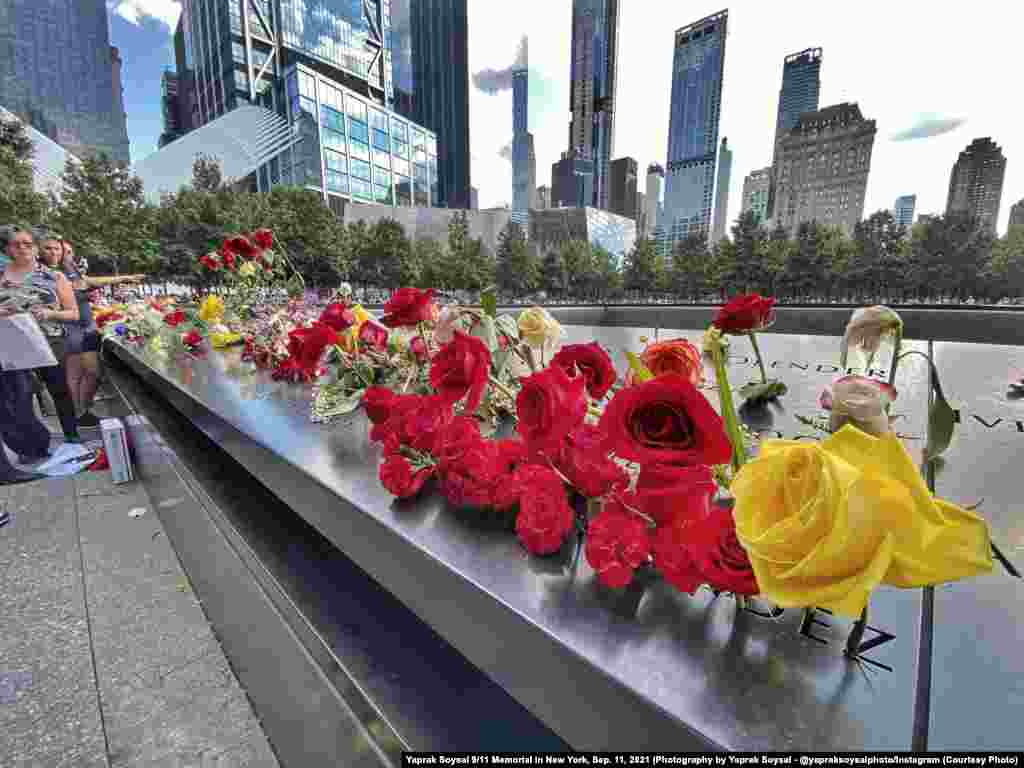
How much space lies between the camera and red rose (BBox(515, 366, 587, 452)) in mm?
614

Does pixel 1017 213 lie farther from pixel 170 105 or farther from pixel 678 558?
pixel 170 105

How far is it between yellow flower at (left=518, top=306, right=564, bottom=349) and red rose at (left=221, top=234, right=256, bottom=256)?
2.88 m

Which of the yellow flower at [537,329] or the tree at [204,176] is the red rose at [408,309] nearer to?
the yellow flower at [537,329]

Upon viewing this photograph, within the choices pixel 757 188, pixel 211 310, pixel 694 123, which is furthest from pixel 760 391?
pixel 694 123

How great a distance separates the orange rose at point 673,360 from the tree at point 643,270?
Result: 30035 mm

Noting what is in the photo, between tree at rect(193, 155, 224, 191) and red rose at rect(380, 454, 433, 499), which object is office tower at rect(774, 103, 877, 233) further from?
red rose at rect(380, 454, 433, 499)

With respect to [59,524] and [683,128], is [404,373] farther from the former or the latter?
[683,128]

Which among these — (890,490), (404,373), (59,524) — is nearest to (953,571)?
(890,490)

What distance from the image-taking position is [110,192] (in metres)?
24.7

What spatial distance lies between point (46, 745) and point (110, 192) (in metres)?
32.3

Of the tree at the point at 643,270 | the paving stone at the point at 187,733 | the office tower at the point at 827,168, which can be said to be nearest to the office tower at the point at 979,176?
the office tower at the point at 827,168

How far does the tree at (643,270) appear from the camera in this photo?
96.1 ft

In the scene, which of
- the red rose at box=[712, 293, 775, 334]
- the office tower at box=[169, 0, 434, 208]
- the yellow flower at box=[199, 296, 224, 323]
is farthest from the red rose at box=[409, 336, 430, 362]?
the office tower at box=[169, 0, 434, 208]

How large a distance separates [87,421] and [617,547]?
595 cm
